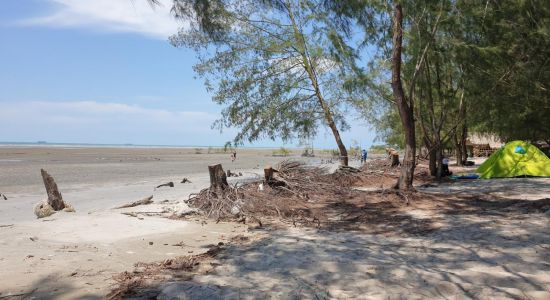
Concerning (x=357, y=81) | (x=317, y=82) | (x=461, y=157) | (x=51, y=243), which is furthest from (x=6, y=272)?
(x=461, y=157)

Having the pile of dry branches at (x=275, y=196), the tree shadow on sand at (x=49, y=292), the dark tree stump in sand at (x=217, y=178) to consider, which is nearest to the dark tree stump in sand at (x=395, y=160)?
the pile of dry branches at (x=275, y=196)

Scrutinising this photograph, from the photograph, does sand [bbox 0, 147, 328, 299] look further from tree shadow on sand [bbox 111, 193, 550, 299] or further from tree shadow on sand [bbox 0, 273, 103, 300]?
tree shadow on sand [bbox 111, 193, 550, 299]

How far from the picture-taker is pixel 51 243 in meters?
6.62

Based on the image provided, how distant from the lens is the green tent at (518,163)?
620 inches

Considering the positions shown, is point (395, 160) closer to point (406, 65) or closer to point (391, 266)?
point (406, 65)

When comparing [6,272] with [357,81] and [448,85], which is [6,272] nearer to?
[357,81]

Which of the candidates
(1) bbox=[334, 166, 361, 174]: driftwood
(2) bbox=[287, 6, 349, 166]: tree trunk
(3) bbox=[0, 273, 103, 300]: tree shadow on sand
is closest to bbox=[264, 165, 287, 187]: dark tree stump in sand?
(1) bbox=[334, 166, 361, 174]: driftwood

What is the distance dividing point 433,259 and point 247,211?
480 cm

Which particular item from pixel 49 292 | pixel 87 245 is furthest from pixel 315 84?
pixel 49 292

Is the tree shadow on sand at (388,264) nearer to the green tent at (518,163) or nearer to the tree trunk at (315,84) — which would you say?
the green tent at (518,163)

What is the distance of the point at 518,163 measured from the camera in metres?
16.1

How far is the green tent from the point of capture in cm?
1575

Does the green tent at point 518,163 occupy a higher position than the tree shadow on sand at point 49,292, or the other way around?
the green tent at point 518,163

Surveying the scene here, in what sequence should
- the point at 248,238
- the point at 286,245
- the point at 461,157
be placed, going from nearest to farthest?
the point at 286,245
the point at 248,238
the point at 461,157
